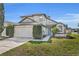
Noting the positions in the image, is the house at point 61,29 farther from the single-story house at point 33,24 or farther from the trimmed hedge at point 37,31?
the trimmed hedge at point 37,31

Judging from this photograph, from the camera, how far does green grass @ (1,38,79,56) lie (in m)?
2.60

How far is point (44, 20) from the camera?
265 centimetres

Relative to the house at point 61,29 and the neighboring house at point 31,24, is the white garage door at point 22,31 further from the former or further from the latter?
the house at point 61,29

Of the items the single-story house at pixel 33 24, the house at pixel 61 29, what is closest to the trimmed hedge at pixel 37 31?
the single-story house at pixel 33 24

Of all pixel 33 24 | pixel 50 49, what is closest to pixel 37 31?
pixel 33 24

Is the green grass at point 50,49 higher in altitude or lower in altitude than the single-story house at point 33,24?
lower

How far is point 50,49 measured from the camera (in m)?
2.60

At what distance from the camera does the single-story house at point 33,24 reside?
2613 mm

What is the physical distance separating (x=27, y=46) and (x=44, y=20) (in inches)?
12.8

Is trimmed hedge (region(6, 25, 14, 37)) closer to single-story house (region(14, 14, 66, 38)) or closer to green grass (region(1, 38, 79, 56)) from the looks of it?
single-story house (region(14, 14, 66, 38))

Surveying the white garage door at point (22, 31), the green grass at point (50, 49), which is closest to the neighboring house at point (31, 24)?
the white garage door at point (22, 31)

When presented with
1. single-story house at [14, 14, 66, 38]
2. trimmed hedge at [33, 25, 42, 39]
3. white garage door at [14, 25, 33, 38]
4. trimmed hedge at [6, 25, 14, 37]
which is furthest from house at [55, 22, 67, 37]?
trimmed hedge at [6, 25, 14, 37]

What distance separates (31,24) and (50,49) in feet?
1.07

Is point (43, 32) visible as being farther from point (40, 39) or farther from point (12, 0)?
point (12, 0)
